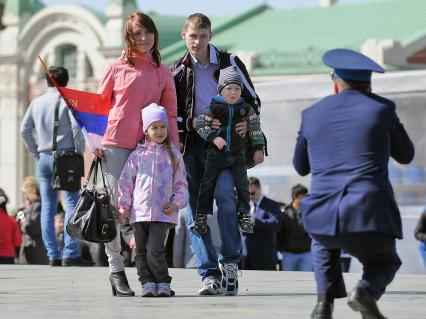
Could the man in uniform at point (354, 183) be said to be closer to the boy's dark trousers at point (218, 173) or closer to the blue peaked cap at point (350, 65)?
the blue peaked cap at point (350, 65)

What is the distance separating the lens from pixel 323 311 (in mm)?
8352

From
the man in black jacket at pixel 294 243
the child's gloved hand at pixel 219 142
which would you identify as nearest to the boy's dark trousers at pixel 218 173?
the child's gloved hand at pixel 219 142

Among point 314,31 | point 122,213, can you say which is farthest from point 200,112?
point 314,31

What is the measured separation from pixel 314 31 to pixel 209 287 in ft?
179

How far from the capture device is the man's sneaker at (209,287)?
35.7ft

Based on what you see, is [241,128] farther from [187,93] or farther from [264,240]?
[264,240]

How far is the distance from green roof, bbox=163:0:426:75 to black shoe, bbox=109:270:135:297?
47085mm

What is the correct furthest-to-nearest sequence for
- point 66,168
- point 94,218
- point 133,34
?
point 66,168
point 133,34
point 94,218

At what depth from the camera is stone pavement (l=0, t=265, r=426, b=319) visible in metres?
9.06

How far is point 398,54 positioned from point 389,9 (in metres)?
8.13

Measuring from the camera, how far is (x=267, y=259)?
17.4m

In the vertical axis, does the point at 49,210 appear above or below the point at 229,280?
above

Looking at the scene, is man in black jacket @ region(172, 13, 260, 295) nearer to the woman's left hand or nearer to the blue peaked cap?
the woman's left hand

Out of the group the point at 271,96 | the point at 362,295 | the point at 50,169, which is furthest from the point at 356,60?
the point at 271,96
